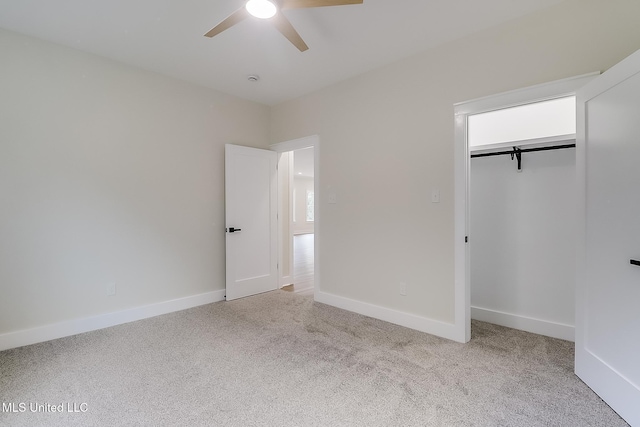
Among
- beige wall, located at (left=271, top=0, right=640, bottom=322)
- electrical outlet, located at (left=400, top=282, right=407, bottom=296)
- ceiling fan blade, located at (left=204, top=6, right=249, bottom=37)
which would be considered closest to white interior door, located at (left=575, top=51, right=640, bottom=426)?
beige wall, located at (left=271, top=0, right=640, bottom=322)

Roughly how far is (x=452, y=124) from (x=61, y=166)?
144 inches

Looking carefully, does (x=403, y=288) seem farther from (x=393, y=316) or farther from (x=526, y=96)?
(x=526, y=96)

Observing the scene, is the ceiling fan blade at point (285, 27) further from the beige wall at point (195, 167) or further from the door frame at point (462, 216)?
the door frame at point (462, 216)

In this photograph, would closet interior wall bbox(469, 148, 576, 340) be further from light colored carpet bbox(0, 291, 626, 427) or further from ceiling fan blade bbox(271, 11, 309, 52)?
ceiling fan blade bbox(271, 11, 309, 52)

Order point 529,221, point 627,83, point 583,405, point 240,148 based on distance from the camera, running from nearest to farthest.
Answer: point 627,83, point 583,405, point 529,221, point 240,148

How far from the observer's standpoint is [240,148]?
404cm

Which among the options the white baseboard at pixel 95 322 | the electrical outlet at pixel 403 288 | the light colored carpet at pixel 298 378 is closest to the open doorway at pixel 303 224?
the white baseboard at pixel 95 322

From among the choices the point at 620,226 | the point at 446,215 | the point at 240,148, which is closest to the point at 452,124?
the point at 446,215

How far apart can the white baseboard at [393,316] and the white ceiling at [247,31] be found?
2619 millimetres

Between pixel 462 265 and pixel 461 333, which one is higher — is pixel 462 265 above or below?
above

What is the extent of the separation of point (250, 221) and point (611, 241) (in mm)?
3614

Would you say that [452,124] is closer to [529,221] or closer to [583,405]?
[529,221]

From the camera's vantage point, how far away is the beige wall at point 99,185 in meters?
2.60

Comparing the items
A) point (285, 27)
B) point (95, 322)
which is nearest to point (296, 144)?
point (285, 27)
